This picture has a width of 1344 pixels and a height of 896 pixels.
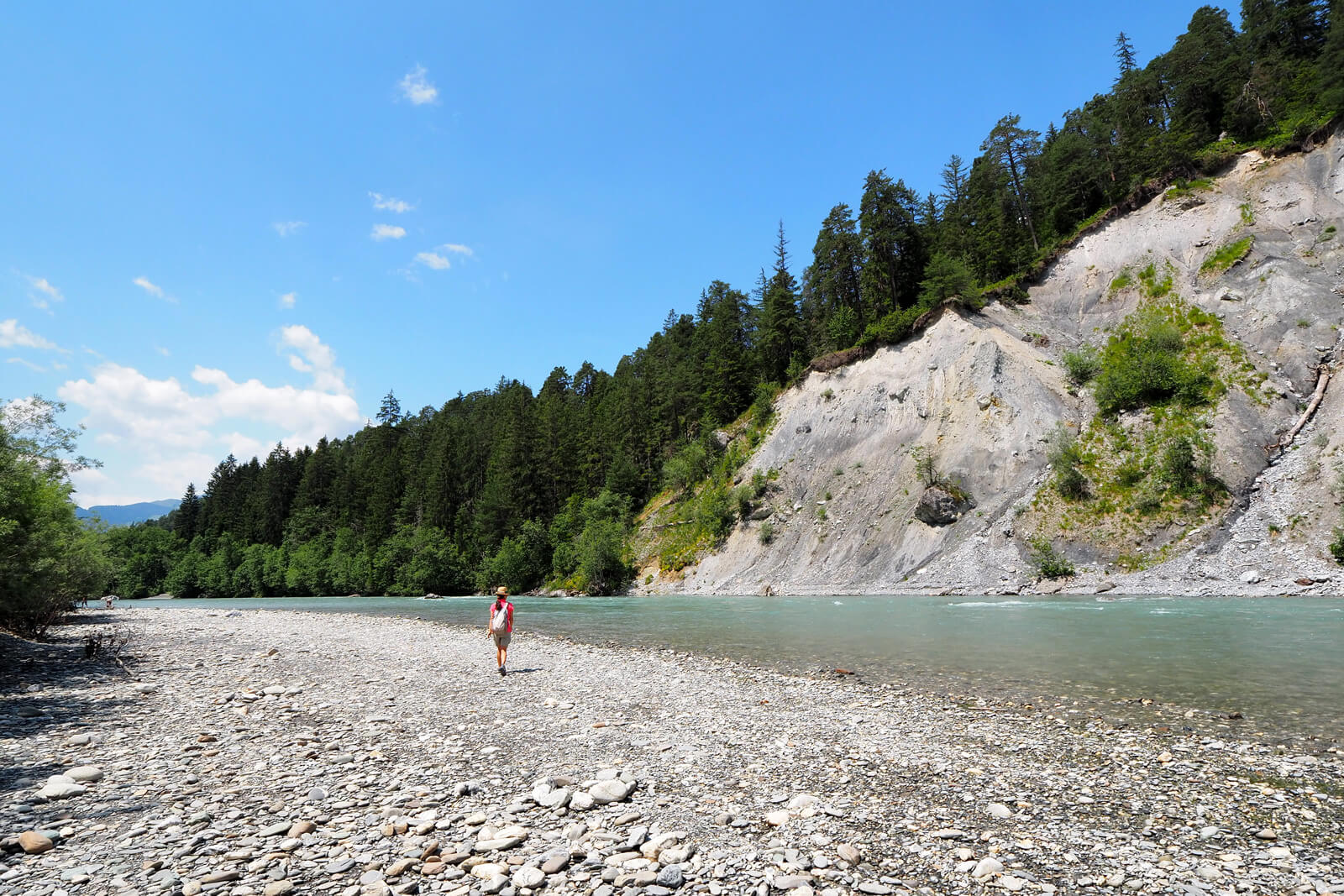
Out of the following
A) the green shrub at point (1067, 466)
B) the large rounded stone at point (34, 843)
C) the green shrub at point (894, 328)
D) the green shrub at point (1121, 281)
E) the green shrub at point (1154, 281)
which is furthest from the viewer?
the green shrub at point (894, 328)

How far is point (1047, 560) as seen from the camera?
113 ft

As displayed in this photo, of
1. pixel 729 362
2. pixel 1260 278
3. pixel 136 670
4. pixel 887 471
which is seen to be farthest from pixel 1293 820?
pixel 729 362

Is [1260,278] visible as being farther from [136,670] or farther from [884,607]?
[136,670]

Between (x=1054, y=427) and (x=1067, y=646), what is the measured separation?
32.1 metres

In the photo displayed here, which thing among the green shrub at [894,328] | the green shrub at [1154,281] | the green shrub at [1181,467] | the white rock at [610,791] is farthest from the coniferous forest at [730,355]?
the white rock at [610,791]

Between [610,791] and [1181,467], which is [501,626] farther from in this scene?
[1181,467]

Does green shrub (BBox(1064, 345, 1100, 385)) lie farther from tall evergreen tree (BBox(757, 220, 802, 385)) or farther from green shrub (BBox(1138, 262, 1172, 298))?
tall evergreen tree (BBox(757, 220, 802, 385))

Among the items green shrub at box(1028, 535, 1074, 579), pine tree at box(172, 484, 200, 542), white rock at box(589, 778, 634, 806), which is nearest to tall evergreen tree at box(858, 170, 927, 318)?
green shrub at box(1028, 535, 1074, 579)

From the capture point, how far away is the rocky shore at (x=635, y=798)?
4750 mm

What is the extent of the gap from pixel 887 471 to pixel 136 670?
46.1 metres

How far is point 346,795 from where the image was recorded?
6496mm

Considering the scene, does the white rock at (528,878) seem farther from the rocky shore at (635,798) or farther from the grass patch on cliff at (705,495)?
the grass patch on cliff at (705,495)

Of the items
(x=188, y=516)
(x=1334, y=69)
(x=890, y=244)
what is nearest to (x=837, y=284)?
(x=890, y=244)

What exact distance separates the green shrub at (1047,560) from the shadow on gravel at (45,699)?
3893 centimetres
